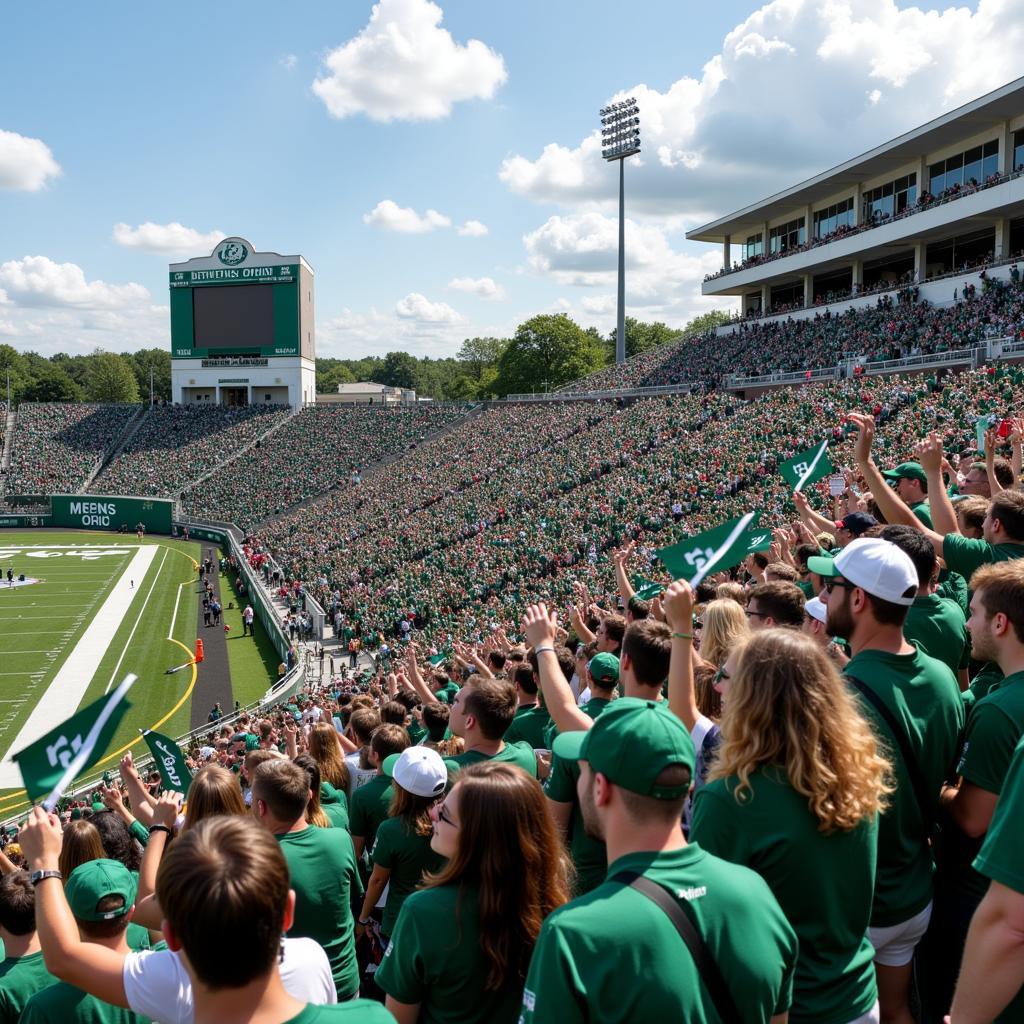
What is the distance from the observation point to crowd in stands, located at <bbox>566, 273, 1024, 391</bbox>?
28312 millimetres

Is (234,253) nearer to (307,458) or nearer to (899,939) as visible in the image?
(307,458)

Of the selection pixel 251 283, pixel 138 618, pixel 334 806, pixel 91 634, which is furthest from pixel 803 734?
pixel 251 283

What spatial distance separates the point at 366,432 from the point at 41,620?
1083 inches

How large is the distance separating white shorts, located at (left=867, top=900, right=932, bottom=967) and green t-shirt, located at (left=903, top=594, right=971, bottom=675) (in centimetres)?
142

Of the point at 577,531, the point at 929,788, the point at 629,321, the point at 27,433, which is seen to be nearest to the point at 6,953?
the point at 929,788

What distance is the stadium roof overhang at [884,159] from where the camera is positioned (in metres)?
31.8

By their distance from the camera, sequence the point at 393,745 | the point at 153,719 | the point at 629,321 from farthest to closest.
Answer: the point at 629,321 → the point at 153,719 → the point at 393,745

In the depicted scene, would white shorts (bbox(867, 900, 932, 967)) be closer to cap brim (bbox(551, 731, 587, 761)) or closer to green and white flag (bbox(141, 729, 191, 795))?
cap brim (bbox(551, 731, 587, 761))

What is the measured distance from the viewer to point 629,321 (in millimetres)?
115000

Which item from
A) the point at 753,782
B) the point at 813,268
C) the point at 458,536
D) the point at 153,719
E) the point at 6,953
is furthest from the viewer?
the point at 813,268

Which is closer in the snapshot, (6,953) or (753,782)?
(753,782)

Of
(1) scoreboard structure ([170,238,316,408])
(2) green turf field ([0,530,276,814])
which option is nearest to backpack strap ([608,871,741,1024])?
(2) green turf field ([0,530,276,814])

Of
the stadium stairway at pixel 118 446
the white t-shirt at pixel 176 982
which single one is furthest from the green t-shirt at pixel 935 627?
the stadium stairway at pixel 118 446

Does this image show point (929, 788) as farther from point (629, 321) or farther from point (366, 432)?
point (629, 321)
